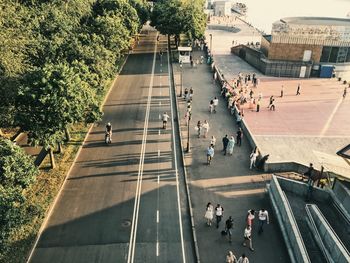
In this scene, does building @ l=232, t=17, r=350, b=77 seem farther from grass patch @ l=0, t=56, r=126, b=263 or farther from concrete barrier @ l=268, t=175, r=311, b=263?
concrete barrier @ l=268, t=175, r=311, b=263

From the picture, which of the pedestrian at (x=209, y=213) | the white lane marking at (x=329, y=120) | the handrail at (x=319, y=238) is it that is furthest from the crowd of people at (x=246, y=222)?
the white lane marking at (x=329, y=120)

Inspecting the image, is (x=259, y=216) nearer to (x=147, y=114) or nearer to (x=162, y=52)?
(x=147, y=114)

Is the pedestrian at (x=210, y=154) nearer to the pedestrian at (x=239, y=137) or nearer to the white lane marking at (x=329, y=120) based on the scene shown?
the pedestrian at (x=239, y=137)

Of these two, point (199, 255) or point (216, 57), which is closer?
point (199, 255)

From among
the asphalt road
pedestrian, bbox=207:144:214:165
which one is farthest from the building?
pedestrian, bbox=207:144:214:165

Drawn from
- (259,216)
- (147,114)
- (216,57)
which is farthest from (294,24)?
(259,216)

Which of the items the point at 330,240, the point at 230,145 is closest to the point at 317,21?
the point at 230,145
